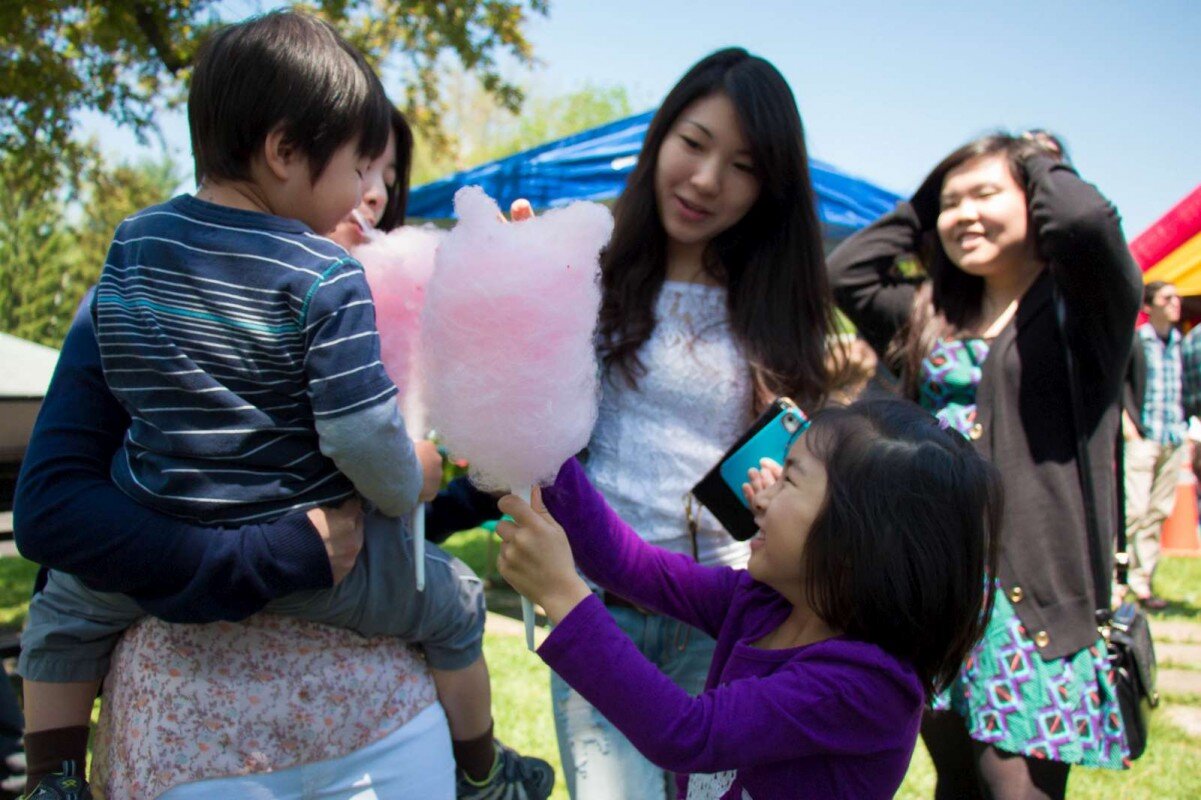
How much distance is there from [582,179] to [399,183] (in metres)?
4.44

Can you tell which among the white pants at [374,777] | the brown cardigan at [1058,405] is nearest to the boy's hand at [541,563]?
the white pants at [374,777]

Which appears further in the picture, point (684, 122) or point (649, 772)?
point (684, 122)

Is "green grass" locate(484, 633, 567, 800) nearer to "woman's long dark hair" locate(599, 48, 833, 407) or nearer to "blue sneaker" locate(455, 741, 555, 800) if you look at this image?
"blue sneaker" locate(455, 741, 555, 800)

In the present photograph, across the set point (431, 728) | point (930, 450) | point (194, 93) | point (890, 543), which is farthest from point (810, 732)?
point (194, 93)

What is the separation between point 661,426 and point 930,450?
0.72m

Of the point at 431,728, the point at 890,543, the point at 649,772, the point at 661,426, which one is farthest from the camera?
the point at 661,426

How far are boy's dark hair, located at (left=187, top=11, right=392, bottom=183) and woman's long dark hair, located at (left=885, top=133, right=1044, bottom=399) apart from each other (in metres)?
1.65

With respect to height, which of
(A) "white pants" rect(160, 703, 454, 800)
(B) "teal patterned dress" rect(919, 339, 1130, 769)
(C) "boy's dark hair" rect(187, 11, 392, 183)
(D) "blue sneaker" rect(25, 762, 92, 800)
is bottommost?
(B) "teal patterned dress" rect(919, 339, 1130, 769)

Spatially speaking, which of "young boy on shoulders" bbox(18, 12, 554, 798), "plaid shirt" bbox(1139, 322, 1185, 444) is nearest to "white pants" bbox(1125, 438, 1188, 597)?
"plaid shirt" bbox(1139, 322, 1185, 444)

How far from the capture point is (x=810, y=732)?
1226mm

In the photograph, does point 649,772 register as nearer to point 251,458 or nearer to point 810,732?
point 810,732

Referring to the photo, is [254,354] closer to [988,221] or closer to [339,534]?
[339,534]

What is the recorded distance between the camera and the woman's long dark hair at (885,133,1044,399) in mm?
2381

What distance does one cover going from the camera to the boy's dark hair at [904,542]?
4.23ft
